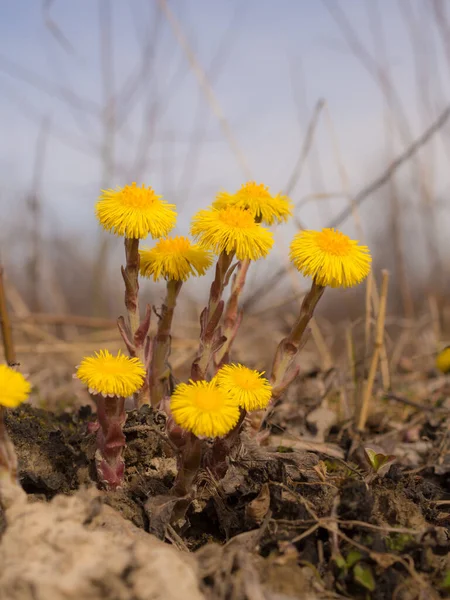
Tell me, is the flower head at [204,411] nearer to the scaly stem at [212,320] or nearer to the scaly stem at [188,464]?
the scaly stem at [188,464]

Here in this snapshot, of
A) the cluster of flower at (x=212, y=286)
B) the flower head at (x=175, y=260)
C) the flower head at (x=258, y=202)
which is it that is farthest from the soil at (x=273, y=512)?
the flower head at (x=258, y=202)

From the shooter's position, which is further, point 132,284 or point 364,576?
point 132,284

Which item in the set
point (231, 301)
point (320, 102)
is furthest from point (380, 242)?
point (231, 301)

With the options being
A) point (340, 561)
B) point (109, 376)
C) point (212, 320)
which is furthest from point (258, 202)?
point (340, 561)

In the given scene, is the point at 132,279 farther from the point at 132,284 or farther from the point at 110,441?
the point at 110,441

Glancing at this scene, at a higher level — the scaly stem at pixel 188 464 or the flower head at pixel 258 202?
the flower head at pixel 258 202

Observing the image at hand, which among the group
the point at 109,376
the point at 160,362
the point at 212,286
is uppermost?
the point at 212,286
